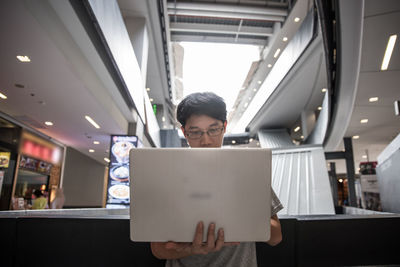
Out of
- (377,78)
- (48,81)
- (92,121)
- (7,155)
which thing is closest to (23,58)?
(48,81)

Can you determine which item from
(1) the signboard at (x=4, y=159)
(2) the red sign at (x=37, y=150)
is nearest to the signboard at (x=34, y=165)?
(2) the red sign at (x=37, y=150)

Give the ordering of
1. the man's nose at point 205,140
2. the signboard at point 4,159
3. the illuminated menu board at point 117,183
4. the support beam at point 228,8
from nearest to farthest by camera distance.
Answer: the man's nose at point 205,140 → the illuminated menu board at point 117,183 → the signboard at point 4,159 → the support beam at point 228,8

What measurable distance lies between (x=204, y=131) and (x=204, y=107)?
12cm

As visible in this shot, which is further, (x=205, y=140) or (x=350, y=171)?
(x=350, y=171)

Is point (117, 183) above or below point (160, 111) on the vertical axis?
below

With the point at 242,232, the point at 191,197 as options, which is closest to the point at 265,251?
the point at 242,232

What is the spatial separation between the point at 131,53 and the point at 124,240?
205 inches

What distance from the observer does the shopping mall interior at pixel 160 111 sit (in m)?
1.54

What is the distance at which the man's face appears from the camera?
1.16 meters

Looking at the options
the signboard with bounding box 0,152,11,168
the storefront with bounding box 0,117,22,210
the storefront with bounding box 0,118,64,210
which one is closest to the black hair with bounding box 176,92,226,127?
the storefront with bounding box 0,118,64,210

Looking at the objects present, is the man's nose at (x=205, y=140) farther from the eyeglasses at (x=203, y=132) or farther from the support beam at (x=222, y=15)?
the support beam at (x=222, y=15)

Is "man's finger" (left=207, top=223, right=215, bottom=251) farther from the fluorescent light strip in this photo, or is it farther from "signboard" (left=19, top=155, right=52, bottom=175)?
"signboard" (left=19, top=155, right=52, bottom=175)

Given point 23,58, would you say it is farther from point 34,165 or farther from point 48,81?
point 34,165

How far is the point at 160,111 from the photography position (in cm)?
1489
